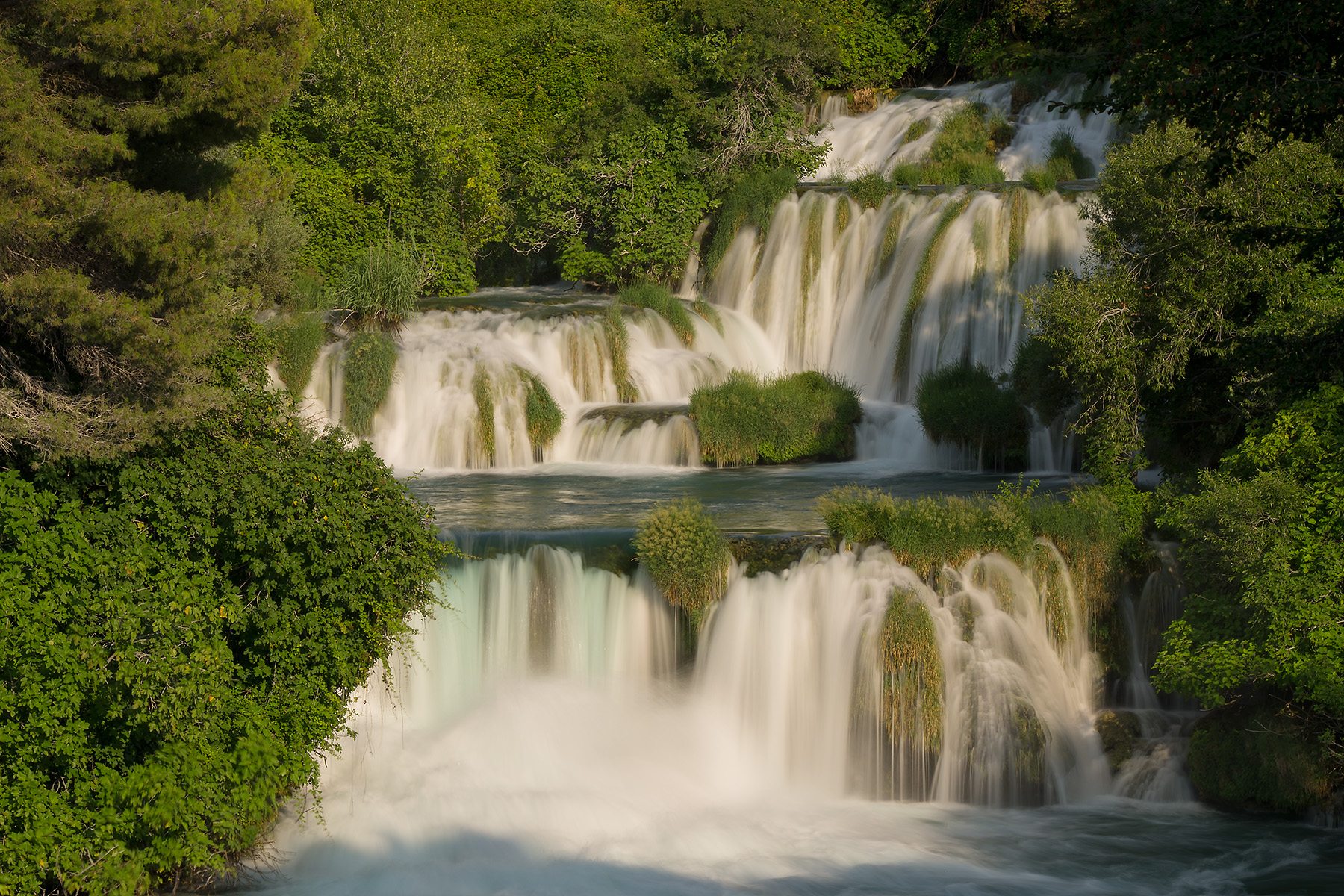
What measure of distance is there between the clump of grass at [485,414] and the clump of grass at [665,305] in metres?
4.24

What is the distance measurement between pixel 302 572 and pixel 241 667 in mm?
917

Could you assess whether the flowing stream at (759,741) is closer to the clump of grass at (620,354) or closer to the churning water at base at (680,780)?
the churning water at base at (680,780)

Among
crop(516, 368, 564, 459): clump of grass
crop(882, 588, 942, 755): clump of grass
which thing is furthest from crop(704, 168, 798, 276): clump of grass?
crop(882, 588, 942, 755): clump of grass

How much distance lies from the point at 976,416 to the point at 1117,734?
7.87m

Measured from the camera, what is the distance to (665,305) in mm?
27594

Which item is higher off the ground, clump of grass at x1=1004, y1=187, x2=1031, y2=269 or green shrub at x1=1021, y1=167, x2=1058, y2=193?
green shrub at x1=1021, y1=167, x2=1058, y2=193

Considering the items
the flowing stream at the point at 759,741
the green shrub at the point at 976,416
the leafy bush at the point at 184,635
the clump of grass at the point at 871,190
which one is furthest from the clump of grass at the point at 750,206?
the leafy bush at the point at 184,635

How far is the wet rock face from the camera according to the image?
14852mm

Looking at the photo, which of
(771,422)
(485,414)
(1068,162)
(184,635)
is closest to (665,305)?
(771,422)

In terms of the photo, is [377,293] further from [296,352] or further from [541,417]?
[541,417]

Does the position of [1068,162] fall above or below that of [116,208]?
above

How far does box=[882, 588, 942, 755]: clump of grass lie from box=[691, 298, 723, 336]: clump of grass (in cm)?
1360

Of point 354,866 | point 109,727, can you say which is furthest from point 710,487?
point 109,727

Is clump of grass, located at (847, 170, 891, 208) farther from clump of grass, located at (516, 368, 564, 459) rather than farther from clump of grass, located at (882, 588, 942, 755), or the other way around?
clump of grass, located at (882, 588, 942, 755)
